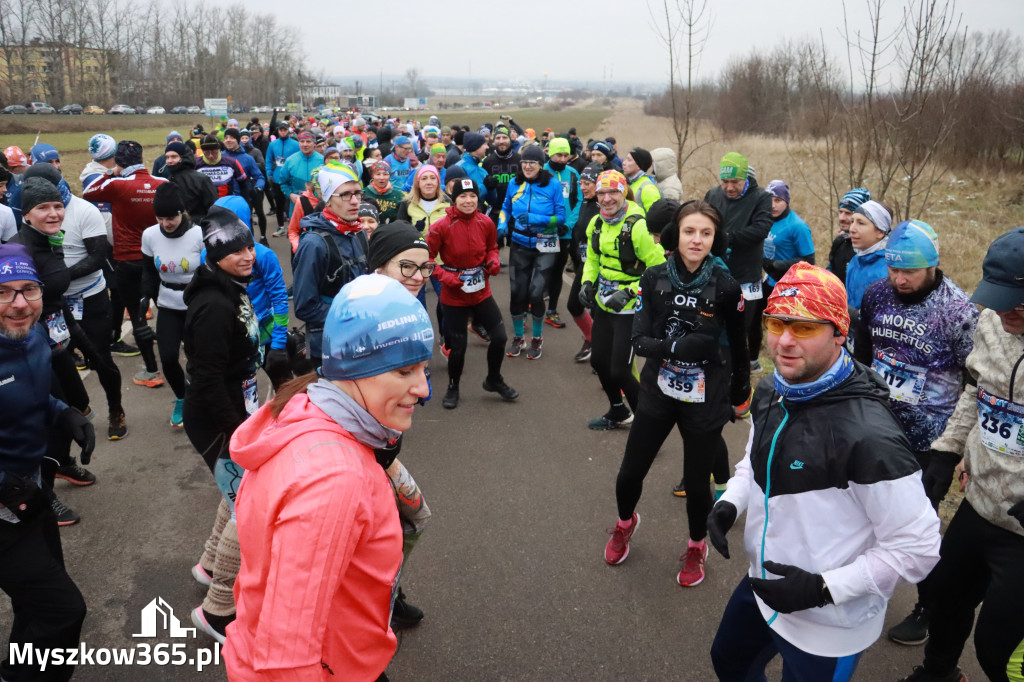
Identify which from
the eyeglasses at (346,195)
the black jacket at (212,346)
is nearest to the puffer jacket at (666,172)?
the eyeglasses at (346,195)

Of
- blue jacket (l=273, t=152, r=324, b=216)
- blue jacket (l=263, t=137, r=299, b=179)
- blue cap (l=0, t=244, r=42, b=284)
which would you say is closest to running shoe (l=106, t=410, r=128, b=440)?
blue cap (l=0, t=244, r=42, b=284)

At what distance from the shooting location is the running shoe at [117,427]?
5.67 m

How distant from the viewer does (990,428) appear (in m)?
2.71

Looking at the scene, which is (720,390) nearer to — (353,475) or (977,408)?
(977,408)

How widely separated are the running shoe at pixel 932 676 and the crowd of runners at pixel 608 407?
0.01 metres

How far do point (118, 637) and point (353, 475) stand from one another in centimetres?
285

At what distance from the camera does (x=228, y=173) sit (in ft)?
34.8

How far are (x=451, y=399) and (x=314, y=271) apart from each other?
2350mm

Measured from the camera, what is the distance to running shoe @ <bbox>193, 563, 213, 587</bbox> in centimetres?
374

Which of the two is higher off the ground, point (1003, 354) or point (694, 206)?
point (694, 206)

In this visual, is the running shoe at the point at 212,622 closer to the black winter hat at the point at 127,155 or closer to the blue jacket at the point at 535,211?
the blue jacket at the point at 535,211

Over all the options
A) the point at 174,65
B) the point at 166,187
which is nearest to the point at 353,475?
the point at 166,187

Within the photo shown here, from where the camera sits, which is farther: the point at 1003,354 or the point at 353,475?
the point at 1003,354

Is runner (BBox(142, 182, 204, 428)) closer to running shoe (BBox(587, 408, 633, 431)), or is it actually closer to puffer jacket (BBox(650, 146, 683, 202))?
running shoe (BBox(587, 408, 633, 431))
